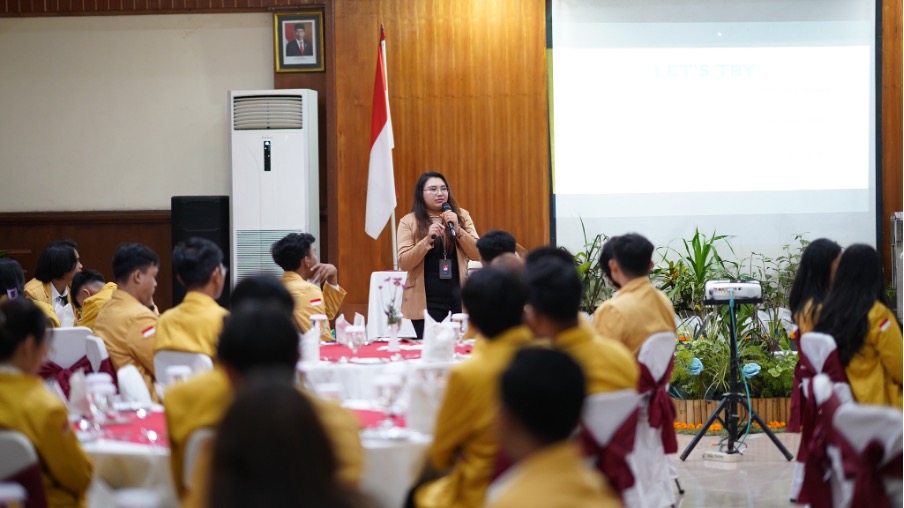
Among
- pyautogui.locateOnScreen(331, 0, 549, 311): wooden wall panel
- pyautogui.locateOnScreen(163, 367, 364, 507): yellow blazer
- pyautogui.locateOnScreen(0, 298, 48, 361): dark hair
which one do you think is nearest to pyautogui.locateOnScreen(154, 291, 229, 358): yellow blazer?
pyautogui.locateOnScreen(0, 298, 48, 361): dark hair

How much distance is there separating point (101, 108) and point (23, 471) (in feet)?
24.0

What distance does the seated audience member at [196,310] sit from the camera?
399cm

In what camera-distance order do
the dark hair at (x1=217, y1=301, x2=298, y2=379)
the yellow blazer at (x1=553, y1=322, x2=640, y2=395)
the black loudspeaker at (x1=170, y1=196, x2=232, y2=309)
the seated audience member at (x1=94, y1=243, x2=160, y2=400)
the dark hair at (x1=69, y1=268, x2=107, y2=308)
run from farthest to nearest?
1. the black loudspeaker at (x1=170, y1=196, x2=232, y2=309)
2. the dark hair at (x1=69, y1=268, x2=107, y2=308)
3. the seated audience member at (x1=94, y1=243, x2=160, y2=400)
4. the yellow blazer at (x1=553, y1=322, x2=640, y2=395)
5. the dark hair at (x1=217, y1=301, x2=298, y2=379)

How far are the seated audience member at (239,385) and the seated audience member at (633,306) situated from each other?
6.44 feet

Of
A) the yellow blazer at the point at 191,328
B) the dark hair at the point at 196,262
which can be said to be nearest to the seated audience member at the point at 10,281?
the dark hair at the point at 196,262

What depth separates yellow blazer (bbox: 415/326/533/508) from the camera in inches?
104

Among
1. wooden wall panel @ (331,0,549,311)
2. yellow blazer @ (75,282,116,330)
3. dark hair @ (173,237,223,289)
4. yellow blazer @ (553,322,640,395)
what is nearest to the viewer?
yellow blazer @ (553,322,640,395)

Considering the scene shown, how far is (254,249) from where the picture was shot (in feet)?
28.5

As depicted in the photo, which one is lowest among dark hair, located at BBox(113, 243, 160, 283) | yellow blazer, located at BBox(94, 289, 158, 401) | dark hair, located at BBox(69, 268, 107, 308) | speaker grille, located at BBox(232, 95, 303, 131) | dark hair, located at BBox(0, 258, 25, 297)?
yellow blazer, located at BBox(94, 289, 158, 401)

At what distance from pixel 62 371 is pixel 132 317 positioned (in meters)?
0.42

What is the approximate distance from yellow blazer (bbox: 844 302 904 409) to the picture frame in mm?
5959

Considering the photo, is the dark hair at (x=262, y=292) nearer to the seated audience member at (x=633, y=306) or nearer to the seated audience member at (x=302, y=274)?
the seated audience member at (x=633, y=306)

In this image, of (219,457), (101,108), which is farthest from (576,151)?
(219,457)

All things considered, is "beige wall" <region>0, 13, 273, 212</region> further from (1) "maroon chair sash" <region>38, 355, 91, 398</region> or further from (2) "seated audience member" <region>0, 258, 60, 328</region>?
(1) "maroon chair sash" <region>38, 355, 91, 398</region>
